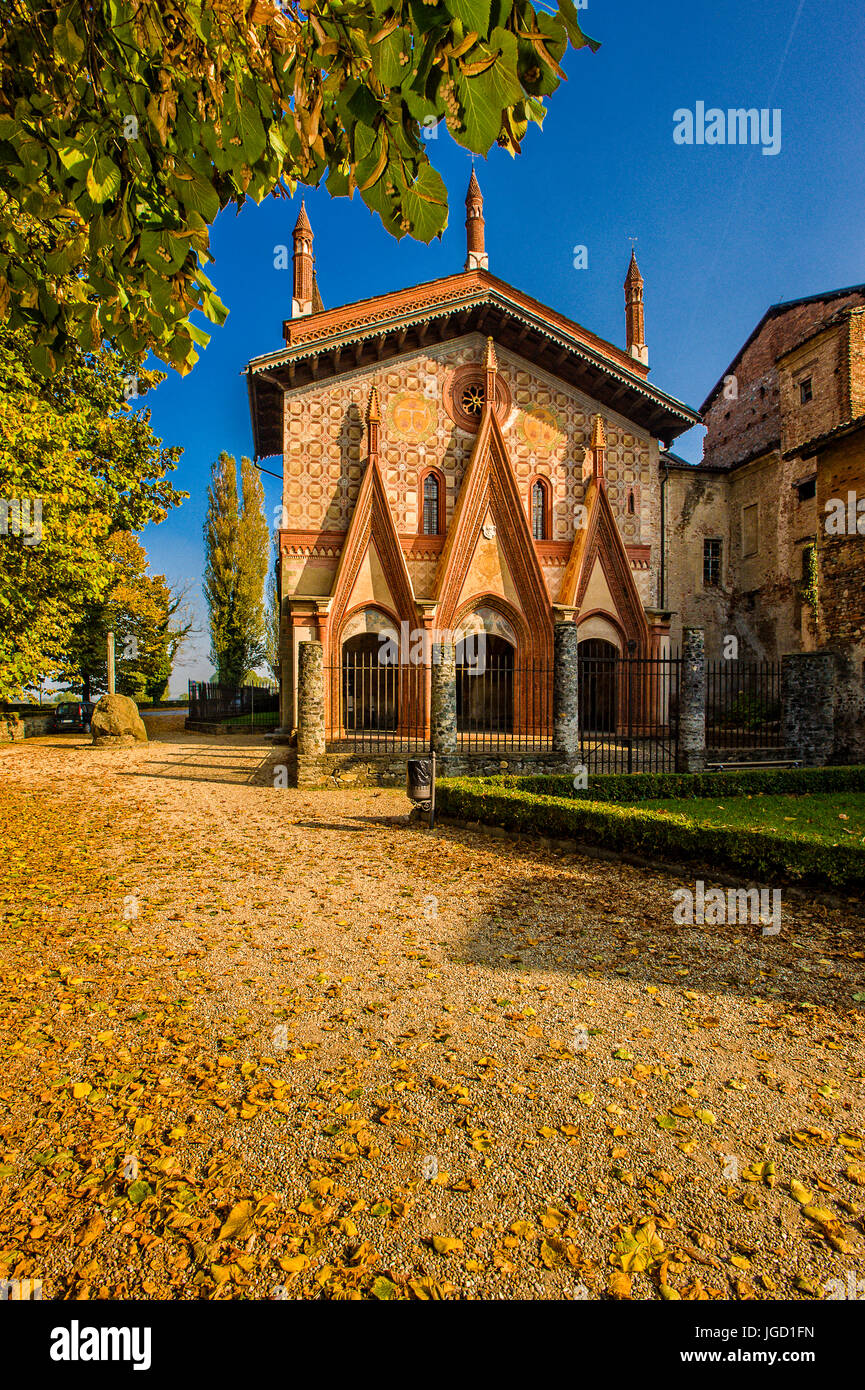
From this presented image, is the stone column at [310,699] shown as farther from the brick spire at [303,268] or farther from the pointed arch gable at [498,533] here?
the brick spire at [303,268]

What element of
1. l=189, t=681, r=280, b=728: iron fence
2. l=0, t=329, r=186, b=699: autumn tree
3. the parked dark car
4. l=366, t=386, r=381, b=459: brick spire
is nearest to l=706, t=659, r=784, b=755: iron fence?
l=366, t=386, r=381, b=459: brick spire

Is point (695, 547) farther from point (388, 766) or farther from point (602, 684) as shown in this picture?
point (388, 766)

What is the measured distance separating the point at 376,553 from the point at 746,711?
1291 centimetres

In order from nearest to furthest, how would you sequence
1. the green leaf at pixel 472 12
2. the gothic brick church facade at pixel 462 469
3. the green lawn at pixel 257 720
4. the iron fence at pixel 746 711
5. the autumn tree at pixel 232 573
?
the green leaf at pixel 472 12
the iron fence at pixel 746 711
the gothic brick church facade at pixel 462 469
the green lawn at pixel 257 720
the autumn tree at pixel 232 573

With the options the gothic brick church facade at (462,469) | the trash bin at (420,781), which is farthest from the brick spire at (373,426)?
the trash bin at (420,781)

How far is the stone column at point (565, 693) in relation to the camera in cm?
1311

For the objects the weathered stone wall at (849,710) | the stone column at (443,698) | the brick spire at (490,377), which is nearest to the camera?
the stone column at (443,698)

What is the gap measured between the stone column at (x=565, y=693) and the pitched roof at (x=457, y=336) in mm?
11826

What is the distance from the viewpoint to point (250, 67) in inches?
136

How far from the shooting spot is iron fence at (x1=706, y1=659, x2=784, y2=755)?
52.4 feet

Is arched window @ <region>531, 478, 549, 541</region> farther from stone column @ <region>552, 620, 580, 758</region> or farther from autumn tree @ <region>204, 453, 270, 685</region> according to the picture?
autumn tree @ <region>204, 453, 270, 685</region>

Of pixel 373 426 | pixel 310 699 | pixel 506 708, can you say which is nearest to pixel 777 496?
pixel 506 708
